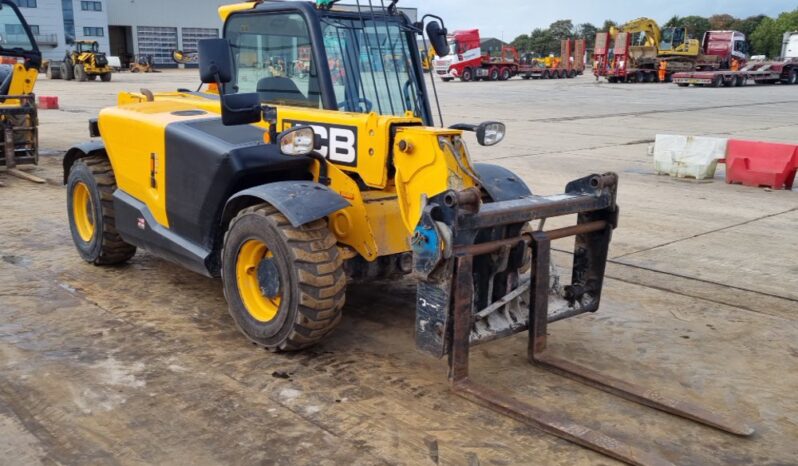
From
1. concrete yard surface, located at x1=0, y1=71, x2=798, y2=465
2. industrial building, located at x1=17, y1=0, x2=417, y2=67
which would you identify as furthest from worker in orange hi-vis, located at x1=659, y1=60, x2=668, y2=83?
concrete yard surface, located at x1=0, y1=71, x2=798, y2=465

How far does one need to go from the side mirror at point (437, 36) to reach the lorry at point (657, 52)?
135ft

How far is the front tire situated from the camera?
4.33 m

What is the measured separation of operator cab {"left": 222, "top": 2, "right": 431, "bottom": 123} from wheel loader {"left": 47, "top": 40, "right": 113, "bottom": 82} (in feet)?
134

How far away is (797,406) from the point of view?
4176 millimetres

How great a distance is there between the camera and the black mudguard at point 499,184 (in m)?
4.84

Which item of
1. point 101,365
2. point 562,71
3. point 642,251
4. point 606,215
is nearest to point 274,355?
point 101,365

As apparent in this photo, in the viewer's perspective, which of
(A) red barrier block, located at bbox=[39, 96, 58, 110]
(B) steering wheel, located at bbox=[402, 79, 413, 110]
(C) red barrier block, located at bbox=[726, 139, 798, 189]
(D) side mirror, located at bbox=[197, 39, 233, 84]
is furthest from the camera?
(A) red barrier block, located at bbox=[39, 96, 58, 110]

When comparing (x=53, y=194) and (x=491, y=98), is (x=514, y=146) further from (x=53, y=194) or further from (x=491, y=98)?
(x=491, y=98)

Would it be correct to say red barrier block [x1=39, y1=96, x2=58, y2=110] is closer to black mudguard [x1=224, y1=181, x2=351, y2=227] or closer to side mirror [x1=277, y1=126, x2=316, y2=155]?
black mudguard [x1=224, y1=181, x2=351, y2=227]

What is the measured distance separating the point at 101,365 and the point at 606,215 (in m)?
3.11

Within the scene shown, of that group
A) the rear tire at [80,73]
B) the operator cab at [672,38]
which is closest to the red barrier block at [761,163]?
the operator cab at [672,38]

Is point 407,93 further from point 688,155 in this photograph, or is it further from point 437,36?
point 688,155

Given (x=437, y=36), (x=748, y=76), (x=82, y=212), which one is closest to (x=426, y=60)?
(x=437, y=36)

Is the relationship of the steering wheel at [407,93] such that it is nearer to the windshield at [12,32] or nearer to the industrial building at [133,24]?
the windshield at [12,32]
